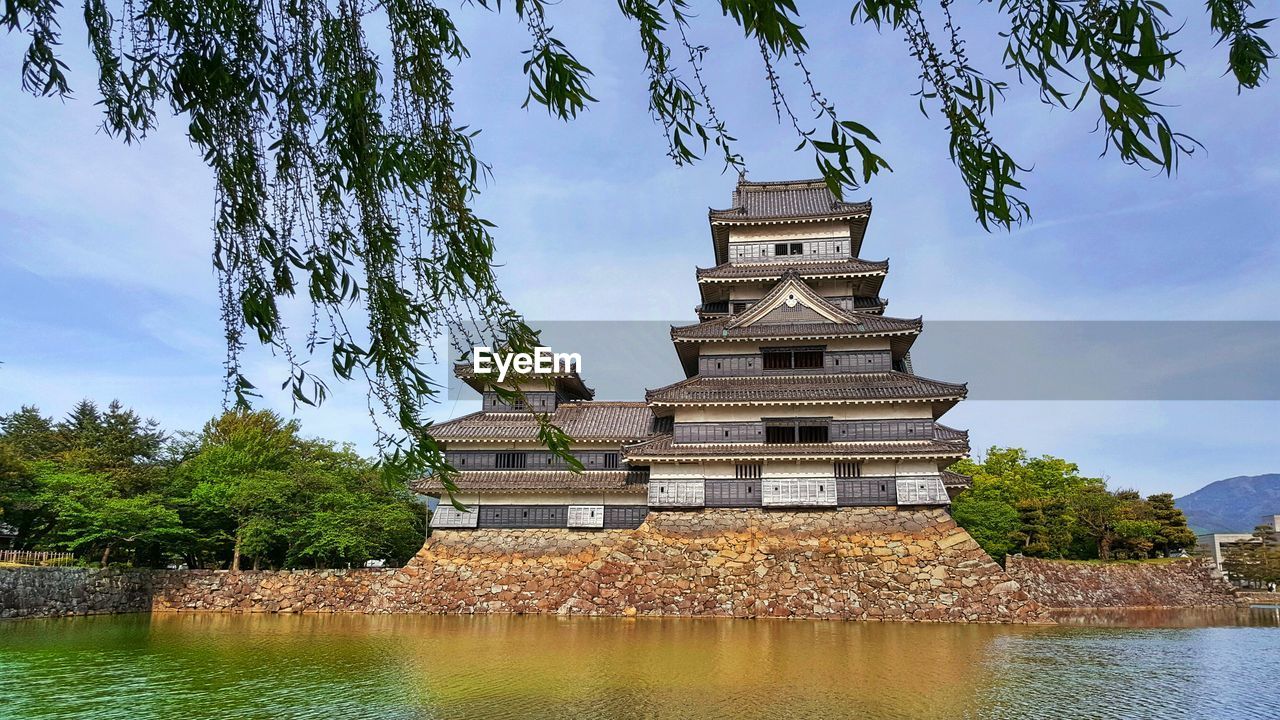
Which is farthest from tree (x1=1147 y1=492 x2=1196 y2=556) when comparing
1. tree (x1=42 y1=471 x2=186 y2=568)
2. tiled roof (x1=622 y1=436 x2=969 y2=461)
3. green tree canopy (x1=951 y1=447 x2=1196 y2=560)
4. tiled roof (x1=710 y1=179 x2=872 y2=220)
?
tree (x1=42 y1=471 x2=186 y2=568)

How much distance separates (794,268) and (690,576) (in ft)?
40.8

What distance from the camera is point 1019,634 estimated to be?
18.1 m

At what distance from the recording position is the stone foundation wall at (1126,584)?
84.2 ft

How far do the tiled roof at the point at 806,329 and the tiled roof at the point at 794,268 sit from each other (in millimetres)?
1827

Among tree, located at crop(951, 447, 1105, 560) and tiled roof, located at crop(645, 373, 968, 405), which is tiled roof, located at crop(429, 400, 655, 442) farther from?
tree, located at crop(951, 447, 1105, 560)

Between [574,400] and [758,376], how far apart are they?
929cm

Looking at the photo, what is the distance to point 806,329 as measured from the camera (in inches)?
1032

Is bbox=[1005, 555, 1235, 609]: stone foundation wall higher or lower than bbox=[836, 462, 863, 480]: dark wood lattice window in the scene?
lower

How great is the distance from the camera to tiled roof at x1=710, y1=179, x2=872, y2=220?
29391mm

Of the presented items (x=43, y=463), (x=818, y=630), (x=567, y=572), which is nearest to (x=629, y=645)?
(x=818, y=630)

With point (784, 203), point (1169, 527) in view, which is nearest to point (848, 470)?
point (784, 203)

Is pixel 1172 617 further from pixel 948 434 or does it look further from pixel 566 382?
pixel 566 382

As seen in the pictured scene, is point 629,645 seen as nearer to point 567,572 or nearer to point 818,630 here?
point 818,630

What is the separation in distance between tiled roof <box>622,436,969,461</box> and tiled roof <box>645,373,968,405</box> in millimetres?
1450
